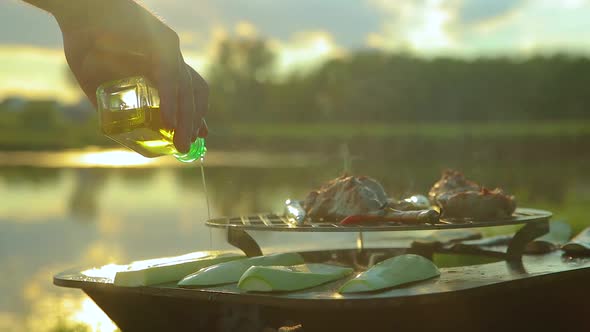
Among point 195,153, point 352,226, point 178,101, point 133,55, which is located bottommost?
point 352,226

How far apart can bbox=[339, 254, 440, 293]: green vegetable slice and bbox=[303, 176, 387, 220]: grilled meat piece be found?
519mm

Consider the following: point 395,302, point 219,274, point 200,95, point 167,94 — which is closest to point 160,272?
point 219,274

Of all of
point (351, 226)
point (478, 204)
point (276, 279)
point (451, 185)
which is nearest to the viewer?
point (276, 279)

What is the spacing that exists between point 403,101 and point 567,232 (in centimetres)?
2857

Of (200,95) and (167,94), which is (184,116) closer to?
(167,94)

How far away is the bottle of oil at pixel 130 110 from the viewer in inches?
131

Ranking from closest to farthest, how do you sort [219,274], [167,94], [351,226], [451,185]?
[167,94] < [219,274] < [351,226] < [451,185]

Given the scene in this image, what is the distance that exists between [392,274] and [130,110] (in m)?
1.44

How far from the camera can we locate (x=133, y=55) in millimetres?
3129

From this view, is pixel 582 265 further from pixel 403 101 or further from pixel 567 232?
pixel 403 101

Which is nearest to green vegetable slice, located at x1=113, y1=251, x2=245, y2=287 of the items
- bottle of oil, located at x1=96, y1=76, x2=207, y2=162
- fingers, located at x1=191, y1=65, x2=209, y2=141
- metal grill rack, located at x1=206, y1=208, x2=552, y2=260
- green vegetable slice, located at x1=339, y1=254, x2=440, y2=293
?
metal grill rack, located at x1=206, y1=208, x2=552, y2=260

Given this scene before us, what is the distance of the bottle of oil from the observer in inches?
131

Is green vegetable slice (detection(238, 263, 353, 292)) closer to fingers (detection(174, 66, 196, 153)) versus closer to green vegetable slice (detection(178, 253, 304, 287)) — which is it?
green vegetable slice (detection(178, 253, 304, 287))

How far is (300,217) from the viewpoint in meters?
4.06
